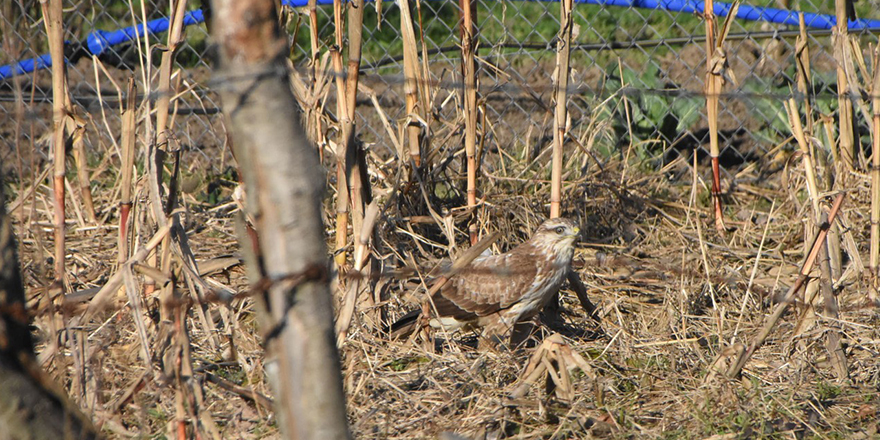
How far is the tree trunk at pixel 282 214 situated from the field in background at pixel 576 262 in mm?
94

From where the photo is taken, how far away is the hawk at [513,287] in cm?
395

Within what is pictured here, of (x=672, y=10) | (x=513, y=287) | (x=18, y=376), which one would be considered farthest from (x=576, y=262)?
Answer: (x=18, y=376)

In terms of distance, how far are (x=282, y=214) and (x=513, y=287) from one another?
242 cm

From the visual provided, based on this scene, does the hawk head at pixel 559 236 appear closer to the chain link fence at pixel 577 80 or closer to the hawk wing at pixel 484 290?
the hawk wing at pixel 484 290

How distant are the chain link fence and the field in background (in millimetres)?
36

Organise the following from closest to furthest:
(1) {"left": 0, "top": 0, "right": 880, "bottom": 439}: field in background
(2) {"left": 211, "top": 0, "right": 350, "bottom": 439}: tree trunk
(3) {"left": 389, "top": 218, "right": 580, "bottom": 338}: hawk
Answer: (2) {"left": 211, "top": 0, "right": 350, "bottom": 439}: tree trunk
(1) {"left": 0, "top": 0, "right": 880, "bottom": 439}: field in background
(3) {"left": 389, "top": 218, "right": 580, "bottom": 338}: hawk

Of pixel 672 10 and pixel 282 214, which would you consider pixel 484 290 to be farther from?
pixel 672 10

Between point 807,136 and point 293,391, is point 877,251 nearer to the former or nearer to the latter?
point 807,136

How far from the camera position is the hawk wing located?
3.98 meters

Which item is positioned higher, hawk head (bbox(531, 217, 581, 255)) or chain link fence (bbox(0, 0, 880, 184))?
chain link fence (bbox(0, 0, 880, 184))

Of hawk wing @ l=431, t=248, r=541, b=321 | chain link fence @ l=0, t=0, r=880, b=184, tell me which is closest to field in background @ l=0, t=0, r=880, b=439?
chain link fence @ l=0, t=0, r=880, b=184

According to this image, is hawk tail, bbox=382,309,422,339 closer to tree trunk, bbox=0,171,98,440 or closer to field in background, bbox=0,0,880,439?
field in background, bbox=0,0,880,439

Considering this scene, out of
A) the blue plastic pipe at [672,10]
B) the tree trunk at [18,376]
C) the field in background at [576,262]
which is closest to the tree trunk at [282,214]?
the field in background at [576,262]

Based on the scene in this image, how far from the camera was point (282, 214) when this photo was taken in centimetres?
169
